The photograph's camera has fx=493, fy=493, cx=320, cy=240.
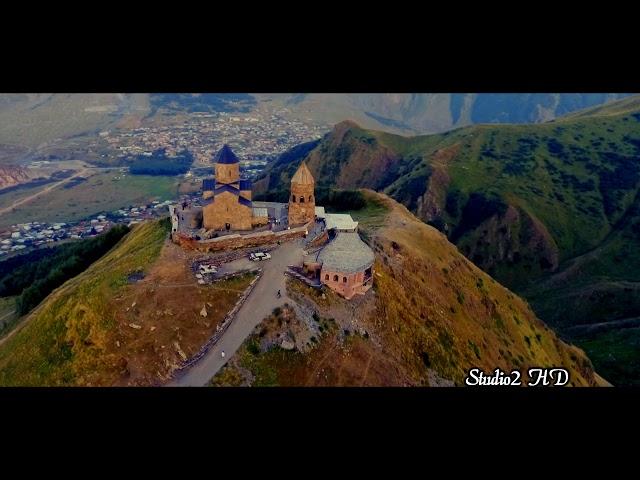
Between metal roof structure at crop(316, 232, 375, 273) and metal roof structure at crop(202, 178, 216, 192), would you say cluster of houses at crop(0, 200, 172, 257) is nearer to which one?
metal roof structure at crop(202, 178, 216, 192)

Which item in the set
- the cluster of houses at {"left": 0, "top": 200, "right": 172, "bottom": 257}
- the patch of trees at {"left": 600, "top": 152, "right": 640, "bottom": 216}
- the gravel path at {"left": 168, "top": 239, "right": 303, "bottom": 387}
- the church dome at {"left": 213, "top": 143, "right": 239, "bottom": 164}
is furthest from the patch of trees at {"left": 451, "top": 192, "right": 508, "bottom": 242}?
the gravel path at {"left": 168, "top": 239, "right": 303, "bottom": 387}

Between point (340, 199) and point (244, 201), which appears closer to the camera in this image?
point (244, 201)

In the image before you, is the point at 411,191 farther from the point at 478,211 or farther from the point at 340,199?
the point at 340,199

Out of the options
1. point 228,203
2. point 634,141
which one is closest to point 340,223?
point 228,203

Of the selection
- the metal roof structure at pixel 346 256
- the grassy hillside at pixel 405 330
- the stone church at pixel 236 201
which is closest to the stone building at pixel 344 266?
the metal roof structure at pixel 346 256

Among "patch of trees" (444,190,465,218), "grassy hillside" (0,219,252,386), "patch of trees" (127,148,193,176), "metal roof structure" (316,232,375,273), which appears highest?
"metal roof structure" (316,232,375,273)
